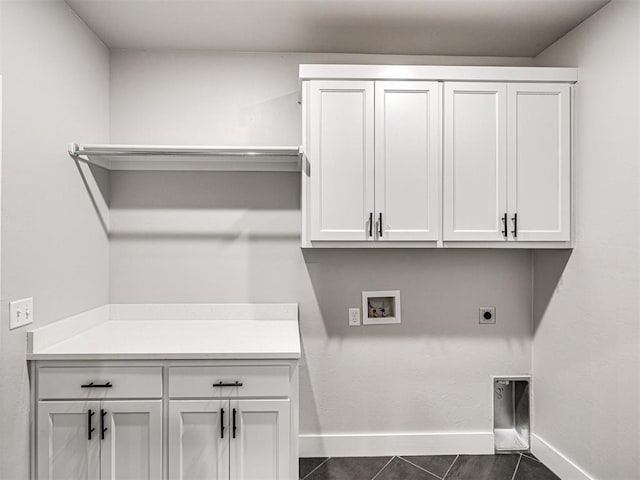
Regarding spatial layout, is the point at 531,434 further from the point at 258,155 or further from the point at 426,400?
the point at 258,155

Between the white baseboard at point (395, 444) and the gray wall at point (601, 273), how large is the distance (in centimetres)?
43

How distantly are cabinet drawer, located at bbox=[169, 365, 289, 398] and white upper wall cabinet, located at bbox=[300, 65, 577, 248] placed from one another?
72 cm

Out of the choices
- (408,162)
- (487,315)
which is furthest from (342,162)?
(487,315)

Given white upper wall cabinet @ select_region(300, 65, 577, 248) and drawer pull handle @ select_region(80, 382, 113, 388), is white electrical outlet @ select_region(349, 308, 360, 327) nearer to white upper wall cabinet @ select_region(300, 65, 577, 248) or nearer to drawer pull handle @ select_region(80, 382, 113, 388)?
white upper wall cabinet @ select_region(300, 65, 577, 248)

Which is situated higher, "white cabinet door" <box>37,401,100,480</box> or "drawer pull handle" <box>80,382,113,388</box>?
"drawer pull handle" <box>80,382,113,388</box>

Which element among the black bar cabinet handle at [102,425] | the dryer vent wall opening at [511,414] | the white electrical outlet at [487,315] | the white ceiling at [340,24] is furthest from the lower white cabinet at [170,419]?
the white ceiling at [340,24]

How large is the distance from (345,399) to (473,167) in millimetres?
1576

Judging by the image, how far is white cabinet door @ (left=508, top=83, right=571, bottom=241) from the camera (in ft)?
7.72

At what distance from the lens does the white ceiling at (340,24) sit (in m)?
2.16

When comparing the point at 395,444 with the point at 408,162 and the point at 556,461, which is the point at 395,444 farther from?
the point at 408,162

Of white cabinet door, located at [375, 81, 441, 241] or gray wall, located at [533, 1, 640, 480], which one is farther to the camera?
white cabinet door, located at [375, 81, 441, 241]

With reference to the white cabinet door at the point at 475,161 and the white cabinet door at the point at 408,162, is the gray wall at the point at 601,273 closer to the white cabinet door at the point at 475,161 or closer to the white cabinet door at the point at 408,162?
the white cabinet door at the point at 475,161

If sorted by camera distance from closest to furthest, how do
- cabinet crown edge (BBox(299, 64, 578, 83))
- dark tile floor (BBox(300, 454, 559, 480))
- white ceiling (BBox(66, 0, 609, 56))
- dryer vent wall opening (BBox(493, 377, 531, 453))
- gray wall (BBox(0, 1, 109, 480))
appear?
gray wall (BBox(0, 1, 109, 480)), white ceiling (BBox(66, 0, 609, 56)), cabinet crown edge (BBox(299, 64, 578, 83)), dark tile floor (BBox(300, 454, 559, 480)), dryer vent wall opening (BBox(493, 377, 531, 453))

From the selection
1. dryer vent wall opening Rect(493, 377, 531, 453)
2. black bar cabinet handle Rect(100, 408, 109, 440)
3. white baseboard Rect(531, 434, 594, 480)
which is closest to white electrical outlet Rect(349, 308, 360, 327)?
dryer vent wall opening Rect(493, 377, 531, 453)
